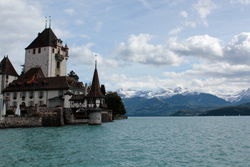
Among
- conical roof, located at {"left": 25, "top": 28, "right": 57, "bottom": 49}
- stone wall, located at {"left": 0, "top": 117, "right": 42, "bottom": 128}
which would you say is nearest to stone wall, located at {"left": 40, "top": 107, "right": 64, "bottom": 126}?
stone wall, located at {"left": 0, "top": 117, "right": 42, "bottom": 128}

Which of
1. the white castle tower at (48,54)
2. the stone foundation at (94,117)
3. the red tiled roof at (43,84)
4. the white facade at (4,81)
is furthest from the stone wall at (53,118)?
the white facade at (4,81)

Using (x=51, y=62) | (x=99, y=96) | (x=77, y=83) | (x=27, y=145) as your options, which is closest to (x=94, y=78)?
(x=99, y=96)

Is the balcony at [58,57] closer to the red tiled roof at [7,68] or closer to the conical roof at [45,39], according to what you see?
the conical roof at [45,39]

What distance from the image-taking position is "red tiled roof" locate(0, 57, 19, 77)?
269 ft

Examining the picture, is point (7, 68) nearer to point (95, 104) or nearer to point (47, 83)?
A: point (47, 83)

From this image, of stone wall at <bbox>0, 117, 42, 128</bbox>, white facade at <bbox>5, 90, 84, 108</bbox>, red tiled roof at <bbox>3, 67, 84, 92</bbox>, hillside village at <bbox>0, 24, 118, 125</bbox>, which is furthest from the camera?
red tiled roof at <bbox>3, 67, 84, 92</bbox>

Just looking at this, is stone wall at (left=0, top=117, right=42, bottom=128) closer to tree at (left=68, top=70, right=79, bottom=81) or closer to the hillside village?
the hillside village

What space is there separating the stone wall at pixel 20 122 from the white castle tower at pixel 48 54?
33894mm

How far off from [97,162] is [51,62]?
70538 mm

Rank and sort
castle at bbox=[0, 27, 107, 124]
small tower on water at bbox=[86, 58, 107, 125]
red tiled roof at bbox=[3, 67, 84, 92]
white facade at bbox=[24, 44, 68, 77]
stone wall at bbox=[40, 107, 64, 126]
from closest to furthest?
stone wall at bbox=[40, 107, 64, 126], small tower on water at bbox=[86, 58, 107, 125], castle at bbox=[0, 27, 107, 124], red tiled roof at bbox=[3, 67, 84, 92], white facade at bbox=[24, 44, 68, 77]

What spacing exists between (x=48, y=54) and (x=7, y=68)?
44.8ft

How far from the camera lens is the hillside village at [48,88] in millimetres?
61869

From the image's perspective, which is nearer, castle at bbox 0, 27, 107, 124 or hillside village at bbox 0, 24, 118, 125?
hillside village at bbox 0, 24, 118, 125

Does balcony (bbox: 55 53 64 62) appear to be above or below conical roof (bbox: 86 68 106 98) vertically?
above
